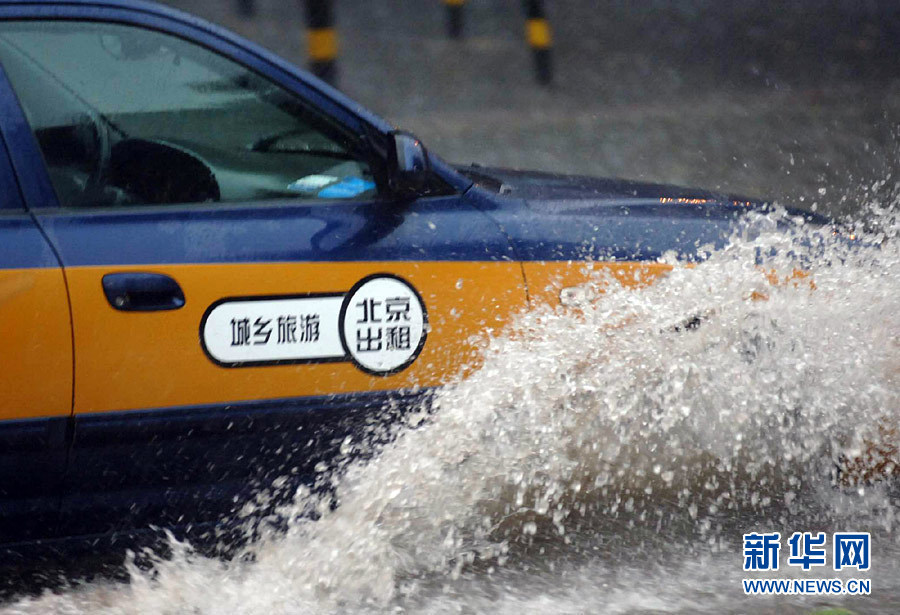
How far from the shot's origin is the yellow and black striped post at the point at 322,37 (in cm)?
886

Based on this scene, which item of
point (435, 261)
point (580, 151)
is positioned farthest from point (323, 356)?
point (580, 151)

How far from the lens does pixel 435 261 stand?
325cm

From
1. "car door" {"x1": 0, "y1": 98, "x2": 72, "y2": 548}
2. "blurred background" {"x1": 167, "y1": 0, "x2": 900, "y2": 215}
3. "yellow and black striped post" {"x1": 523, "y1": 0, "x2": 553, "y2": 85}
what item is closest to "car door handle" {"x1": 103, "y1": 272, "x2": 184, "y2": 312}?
"car door" {"x1": 0, "y1": 98, "x2": 72, "y2": 548}

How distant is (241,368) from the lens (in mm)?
3121

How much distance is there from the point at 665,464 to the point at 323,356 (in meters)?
1.03

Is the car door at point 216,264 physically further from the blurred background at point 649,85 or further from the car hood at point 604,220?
the blurred background at point 649,85

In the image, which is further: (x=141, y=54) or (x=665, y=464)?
(x=665, y=464)

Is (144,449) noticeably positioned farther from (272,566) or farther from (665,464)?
(665,464)

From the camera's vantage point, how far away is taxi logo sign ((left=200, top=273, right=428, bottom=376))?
10.2 feet

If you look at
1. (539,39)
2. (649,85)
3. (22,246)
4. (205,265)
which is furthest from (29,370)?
(649,85)

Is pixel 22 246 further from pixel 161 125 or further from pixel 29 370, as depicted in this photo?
pixel 161 125

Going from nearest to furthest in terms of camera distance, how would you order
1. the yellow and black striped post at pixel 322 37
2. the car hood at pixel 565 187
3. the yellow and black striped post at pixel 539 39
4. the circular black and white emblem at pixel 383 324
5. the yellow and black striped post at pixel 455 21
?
the circular black and white emblem at pixel 383 324
the car hood at pixel 565 187
the yellow and black striped post at pixel 322 37
the yellow and black striped post at pixel 539 39
the yellow and black striped post at pixel 455 21

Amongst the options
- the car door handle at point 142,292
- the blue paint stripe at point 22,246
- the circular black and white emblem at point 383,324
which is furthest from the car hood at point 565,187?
the blue paint stripe at point 22,246

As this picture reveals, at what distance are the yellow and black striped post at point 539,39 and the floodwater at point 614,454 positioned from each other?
7716 mm
